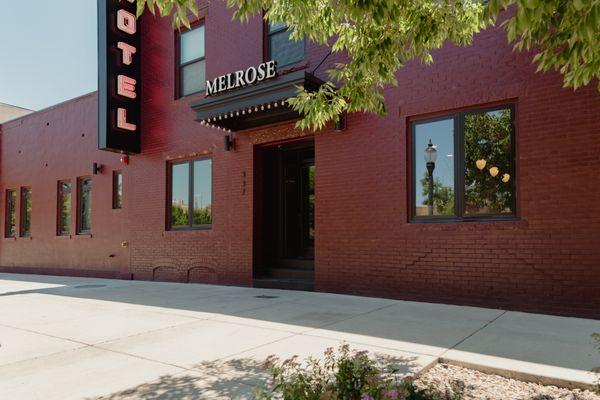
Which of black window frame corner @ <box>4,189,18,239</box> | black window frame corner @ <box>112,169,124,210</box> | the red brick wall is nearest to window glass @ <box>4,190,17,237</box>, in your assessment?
black window frame corner @ <box>4,189,18,239</box>

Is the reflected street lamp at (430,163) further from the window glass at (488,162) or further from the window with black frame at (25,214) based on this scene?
the window with black frame at (25,214)

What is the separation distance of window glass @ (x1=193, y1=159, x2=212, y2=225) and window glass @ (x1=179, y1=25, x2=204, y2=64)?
108 inches

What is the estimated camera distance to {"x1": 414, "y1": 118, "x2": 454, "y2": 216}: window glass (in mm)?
7062

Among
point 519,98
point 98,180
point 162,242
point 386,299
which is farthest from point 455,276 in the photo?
point 98,180

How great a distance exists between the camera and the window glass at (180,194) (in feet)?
35.7

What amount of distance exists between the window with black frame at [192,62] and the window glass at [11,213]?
9742 millimetres

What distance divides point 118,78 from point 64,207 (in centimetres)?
562

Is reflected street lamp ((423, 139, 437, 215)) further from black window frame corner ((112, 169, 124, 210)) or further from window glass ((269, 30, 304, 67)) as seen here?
black window frame corner ((112, 169, 124, 210))

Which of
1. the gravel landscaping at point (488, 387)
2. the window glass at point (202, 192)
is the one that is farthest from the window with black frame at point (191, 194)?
the gravel landscaping at point (488, 387)

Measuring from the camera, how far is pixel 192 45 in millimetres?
11086

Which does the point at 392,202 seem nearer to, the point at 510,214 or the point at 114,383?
the point at 510,214

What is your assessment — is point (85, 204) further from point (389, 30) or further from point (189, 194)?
point (389, 30)

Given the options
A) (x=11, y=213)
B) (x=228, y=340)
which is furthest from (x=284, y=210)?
(x=11, y=213)

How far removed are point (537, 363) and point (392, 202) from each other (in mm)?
3935
